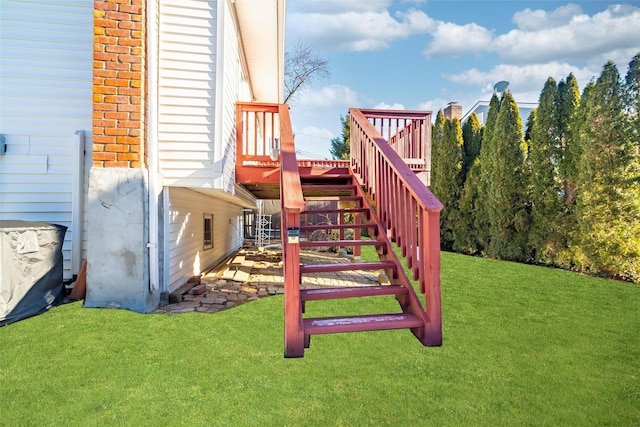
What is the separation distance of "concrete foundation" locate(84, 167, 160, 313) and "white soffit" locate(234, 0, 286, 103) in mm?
3492

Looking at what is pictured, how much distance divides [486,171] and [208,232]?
23.6ft

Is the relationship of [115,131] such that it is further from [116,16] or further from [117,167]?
[116,16]

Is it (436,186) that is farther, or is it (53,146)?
(436,186)

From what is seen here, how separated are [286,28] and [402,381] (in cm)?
611

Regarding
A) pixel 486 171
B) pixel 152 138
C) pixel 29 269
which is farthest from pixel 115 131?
pixel 486 171

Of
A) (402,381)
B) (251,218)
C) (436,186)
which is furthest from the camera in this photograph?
(251,218)

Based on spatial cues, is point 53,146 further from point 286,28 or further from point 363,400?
point 363,400

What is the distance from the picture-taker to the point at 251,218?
15148 millimetres

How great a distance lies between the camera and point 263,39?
682 centimetres

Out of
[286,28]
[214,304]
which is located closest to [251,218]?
[286,28]

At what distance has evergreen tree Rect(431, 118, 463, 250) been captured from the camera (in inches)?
417

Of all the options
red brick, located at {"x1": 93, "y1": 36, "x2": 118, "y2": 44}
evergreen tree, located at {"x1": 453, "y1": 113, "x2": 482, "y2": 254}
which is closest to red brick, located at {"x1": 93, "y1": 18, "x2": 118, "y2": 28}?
red brick, located at {"x1": 93, "y1": 36, "x2": 118, "y2": 44}

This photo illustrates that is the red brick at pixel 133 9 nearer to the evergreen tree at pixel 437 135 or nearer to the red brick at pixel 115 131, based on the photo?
the red brick at pixel 115 131

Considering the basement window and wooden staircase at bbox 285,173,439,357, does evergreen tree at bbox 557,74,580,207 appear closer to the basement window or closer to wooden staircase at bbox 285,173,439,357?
wooden staircase at bbox 285,173,439,357
